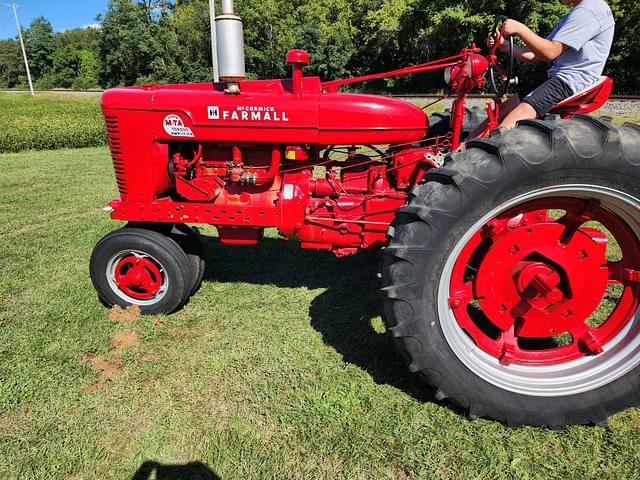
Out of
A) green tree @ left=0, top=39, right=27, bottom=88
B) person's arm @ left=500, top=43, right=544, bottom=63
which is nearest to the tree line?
green tree @ left=0, top=39, right=27, bottom=88

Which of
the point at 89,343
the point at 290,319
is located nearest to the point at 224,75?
the point at 290,319

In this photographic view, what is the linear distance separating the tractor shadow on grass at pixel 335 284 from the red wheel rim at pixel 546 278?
1.88 ft

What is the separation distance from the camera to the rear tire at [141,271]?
2912 mm

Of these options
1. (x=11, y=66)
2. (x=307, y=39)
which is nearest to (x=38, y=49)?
(x=11, y=66)

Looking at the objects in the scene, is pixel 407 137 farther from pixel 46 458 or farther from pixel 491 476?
pixel 46 458

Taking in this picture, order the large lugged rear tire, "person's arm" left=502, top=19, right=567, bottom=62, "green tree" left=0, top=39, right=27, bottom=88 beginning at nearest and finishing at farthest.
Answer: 1. the large lugged rear tire
2. "person's arm" left=502, top=19, right=567, bottom=62
3. "green tree" left=0, top=39, right=27, bottom=88

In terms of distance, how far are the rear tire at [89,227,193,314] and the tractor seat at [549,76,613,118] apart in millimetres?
2611

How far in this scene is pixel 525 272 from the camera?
2.14 meters

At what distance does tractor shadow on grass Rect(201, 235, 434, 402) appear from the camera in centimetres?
257

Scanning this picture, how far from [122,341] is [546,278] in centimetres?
258

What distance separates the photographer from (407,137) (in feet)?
9.15

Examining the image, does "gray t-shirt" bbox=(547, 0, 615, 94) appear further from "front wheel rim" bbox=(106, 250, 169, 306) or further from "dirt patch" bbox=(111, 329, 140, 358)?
"dirt patch" bbox=(111, 329, 140, 358)

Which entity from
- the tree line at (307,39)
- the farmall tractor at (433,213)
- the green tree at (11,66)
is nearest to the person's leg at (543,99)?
the farmall tractor at (433,213)

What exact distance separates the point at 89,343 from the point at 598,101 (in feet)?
11.5
